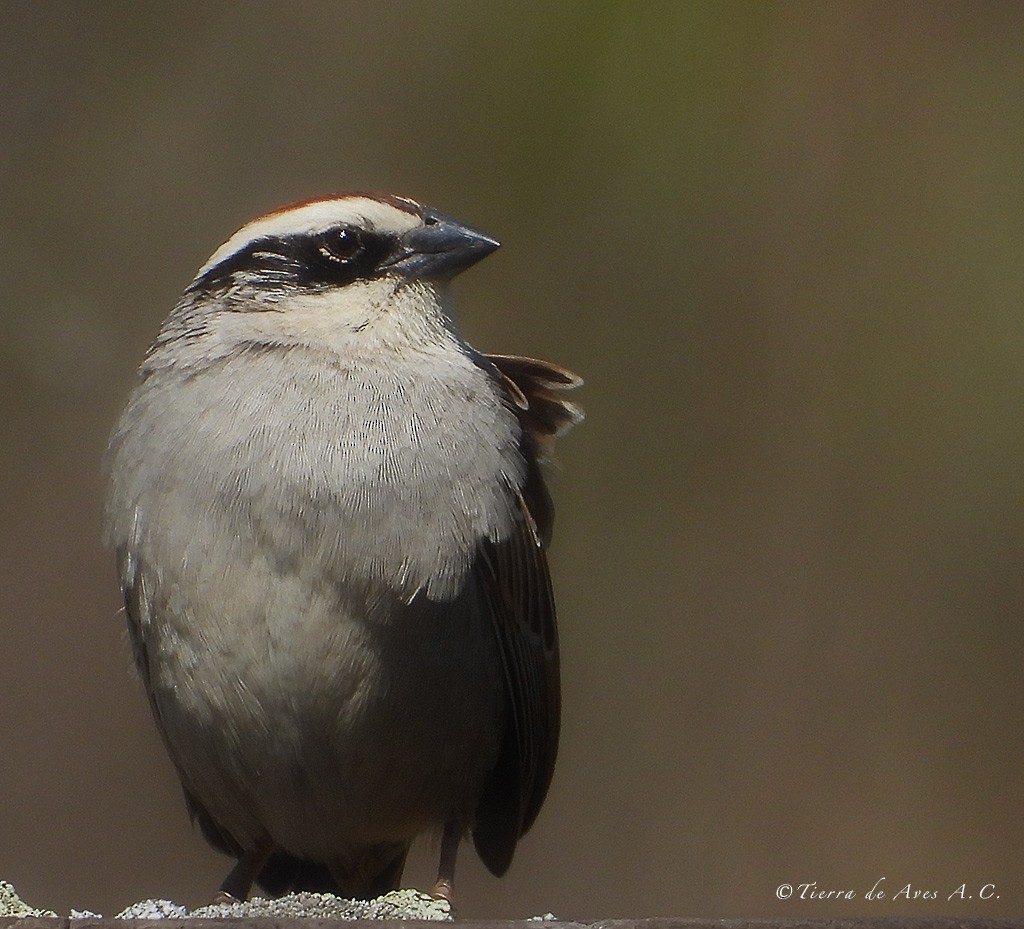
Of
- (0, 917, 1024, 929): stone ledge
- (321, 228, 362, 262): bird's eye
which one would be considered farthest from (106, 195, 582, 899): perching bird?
(0, 917, 1024, 929): stone ledge

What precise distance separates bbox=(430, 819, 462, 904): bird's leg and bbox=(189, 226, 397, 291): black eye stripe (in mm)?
1263

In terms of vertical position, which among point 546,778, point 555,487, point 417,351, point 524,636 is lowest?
point 546,778

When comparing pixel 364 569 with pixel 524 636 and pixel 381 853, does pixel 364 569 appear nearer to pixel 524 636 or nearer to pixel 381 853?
pixel 524 636

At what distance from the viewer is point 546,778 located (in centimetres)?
387

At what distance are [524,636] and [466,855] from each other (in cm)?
124

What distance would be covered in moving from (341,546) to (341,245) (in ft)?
2.55

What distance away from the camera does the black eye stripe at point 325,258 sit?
144 inches

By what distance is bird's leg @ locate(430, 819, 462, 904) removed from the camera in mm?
3578

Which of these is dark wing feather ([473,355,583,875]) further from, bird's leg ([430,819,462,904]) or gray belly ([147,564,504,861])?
bird's leg ([430,819,462,904])

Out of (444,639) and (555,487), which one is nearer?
(444,639)

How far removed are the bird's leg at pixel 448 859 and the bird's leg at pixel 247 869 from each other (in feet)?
1.46

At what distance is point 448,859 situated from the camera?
369 centimetres

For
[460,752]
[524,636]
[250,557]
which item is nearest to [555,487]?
[524,636]

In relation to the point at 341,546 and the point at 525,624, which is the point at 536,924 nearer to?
the point at 341,546
